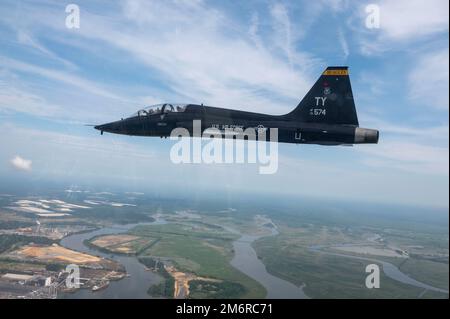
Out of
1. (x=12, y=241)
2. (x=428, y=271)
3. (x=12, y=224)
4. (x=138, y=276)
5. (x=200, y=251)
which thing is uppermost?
(x=12, y=224)

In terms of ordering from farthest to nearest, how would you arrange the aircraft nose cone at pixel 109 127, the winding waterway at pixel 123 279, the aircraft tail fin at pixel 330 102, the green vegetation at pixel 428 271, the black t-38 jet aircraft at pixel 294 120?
the green vegetation at pixel 428 271 → the winding waterway at pixel 123 279 → the aircraft nose cone at pixel 109 127 → the aircraft tail fin at pixel 330 102 → the black t-38 jet aircraft at pixel 294 120

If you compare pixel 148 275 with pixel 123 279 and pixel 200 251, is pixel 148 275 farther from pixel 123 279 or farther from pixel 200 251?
pixel 200 251

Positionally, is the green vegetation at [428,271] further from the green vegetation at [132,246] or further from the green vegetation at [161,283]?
the green vegetation at [132,246]

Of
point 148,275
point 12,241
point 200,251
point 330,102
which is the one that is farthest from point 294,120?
point 200,251

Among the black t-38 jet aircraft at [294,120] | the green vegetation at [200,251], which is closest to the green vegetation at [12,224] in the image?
the green vegetation at [200,251]

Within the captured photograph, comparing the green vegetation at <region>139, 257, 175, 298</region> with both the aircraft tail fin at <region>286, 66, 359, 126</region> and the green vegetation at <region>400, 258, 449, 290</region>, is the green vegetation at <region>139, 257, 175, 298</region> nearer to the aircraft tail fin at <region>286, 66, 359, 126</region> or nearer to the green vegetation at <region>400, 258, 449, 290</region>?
the aircraft tail fin at <region>286, 66, 359, 126</region>

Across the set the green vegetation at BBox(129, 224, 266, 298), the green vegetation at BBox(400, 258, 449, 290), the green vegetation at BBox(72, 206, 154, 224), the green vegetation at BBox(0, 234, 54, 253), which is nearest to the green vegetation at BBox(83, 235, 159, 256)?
the green vegetation at BBox(129, 224, 266, 298)

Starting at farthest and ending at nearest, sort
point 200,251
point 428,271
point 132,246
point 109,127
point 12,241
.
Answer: point 428,271 < point 200,251 < point 132,246 < point 12,241 < point 109,127
